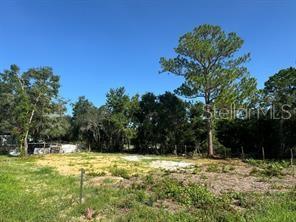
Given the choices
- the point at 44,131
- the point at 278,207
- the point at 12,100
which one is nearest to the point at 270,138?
the point at 44,131

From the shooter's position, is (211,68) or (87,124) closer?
(211,68)

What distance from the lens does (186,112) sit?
40.7 metres

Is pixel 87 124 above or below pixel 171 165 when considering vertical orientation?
above

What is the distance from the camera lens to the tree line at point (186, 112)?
1225 inches

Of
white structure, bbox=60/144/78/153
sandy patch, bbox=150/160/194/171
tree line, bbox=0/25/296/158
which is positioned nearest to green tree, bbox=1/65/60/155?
tree line, bbox=0/25/296/158

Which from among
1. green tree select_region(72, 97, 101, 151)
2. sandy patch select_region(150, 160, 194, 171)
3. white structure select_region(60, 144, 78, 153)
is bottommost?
sandy patch select_region(150, 160, 194, 171)

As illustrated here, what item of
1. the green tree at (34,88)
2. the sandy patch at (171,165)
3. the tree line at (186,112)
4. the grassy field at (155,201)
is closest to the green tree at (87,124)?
the tree line at (186,112)

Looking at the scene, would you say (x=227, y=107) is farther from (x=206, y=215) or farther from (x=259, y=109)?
(x=206, y=215)

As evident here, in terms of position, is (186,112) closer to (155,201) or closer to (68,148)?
(68,148)

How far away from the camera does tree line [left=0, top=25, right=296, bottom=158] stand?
1225 inches

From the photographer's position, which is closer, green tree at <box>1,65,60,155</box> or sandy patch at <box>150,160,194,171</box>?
sandy patch at <box>150,160,194,171</box>

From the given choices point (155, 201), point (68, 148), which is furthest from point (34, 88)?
point (155, 201)

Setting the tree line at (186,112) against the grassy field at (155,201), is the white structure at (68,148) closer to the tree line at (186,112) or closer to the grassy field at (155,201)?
the tree line at (186,112)

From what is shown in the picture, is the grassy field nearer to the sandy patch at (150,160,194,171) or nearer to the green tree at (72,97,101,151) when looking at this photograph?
the sandy patch at (150,160,194,171)
